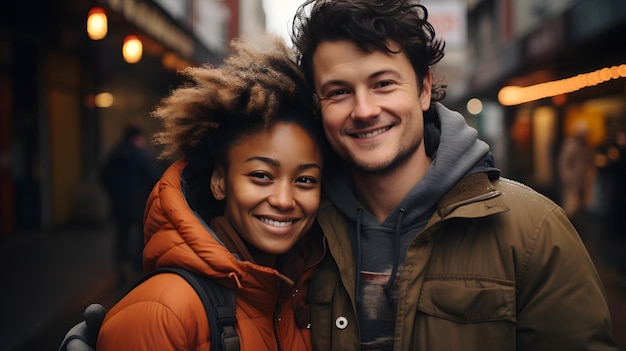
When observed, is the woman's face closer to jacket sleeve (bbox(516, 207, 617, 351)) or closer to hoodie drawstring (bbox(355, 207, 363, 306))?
hoodie drawstring (bbox(355, 207, 363, 306))

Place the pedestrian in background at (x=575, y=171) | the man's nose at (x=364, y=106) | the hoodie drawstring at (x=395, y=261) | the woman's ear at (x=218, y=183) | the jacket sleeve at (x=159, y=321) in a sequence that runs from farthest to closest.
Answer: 1. the pedestrian in background at (x=575, y=171)
2. the woman's ear at (x=218, y=183)
3. the man's nose at (x=364, y=106)
4. the hoodie drawstring at (x=395, y=261)
5. the jacket sleeve at (x=159, y=321)

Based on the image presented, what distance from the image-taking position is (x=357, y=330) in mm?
2234

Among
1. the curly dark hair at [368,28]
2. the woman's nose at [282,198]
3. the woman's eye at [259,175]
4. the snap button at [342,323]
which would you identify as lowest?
the snap button at [342,323]

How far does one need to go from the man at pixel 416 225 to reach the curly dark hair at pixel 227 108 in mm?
112

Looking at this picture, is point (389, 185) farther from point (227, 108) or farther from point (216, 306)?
point (216, 306)

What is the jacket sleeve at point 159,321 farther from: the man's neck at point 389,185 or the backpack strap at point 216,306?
the man's neck at point 389,185

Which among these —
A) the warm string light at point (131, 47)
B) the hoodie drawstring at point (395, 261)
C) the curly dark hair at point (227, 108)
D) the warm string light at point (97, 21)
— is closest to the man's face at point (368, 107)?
the curly dark hair at point (227, 108)

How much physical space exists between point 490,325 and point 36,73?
10878 millimetres

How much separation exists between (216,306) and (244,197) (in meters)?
0.45

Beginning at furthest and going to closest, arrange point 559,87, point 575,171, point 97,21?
point 559,87 < point 575,171 < point 97,21

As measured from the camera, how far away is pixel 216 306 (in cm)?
202

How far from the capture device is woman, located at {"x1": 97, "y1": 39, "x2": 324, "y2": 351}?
2.09 metres

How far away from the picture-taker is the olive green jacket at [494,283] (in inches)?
79.4

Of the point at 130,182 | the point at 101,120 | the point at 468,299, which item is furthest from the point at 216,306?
the point at 101,120
